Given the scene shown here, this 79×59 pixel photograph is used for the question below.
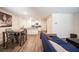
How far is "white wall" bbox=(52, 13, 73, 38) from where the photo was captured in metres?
1.52

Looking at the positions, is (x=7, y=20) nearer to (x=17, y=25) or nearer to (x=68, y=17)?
(x=17, y=25)

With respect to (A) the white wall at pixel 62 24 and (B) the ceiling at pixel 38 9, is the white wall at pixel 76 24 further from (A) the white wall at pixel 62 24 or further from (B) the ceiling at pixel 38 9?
(B) the ceiling at pixel 38 9

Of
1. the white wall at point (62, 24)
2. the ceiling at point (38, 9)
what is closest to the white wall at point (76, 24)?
the white wall at point (62, 24)

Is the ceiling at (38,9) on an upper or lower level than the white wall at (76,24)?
upper

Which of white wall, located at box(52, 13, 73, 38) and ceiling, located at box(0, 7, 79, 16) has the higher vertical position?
ceiling, located at box(0, 7, 79, 16)

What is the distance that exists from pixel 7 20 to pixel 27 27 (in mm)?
365

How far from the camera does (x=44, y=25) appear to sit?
1.62m

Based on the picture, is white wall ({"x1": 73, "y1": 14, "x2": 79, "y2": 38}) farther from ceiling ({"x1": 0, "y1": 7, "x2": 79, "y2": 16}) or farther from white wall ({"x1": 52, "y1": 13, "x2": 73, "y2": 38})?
ceiling ({"x1": 0, "y1": 7, "x2": 79, "y2": 16})

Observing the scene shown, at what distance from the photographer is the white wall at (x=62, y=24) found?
1.52 metres

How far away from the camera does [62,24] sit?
5.52 feet

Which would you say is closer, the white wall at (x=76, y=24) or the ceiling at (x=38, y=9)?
the ceiling at (x=38, y=9)

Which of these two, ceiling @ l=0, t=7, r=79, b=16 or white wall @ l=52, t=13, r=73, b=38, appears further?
white wall @ l=52, t=13, r=73, b=38

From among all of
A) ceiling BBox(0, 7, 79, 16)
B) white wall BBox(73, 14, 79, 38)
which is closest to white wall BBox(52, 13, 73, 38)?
white wall BBox(73, 14, 79, 38)
